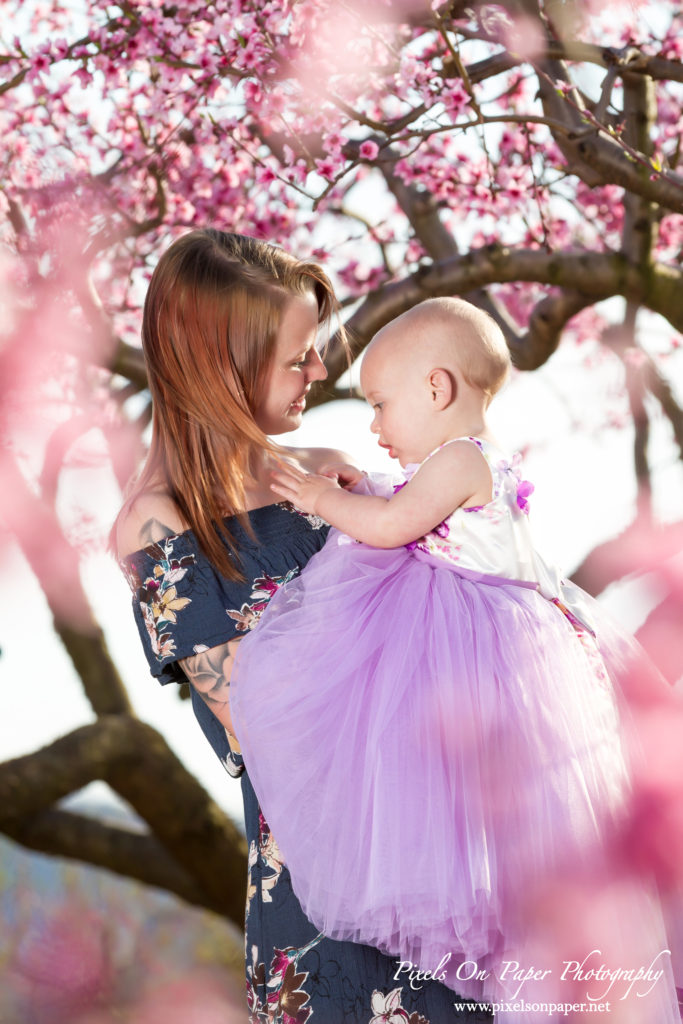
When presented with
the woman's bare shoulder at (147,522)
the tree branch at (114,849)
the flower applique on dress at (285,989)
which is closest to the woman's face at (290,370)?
the woman's bare shoulder at (147,522)

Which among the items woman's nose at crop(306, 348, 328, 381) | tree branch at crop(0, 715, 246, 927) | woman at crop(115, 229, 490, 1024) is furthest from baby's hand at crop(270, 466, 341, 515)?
tree branch at crop(0, 715, 246, 927)

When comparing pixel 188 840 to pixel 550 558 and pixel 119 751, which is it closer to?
pixel 119 751

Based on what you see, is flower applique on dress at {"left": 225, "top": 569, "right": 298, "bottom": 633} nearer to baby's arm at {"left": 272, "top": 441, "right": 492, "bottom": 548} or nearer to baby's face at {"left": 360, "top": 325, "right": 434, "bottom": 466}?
baby's arm at {"left": 272, "top": 441, "right": 492, "bottom": 548}

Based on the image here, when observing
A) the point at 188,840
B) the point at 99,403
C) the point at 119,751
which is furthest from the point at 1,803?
the point at 99,403

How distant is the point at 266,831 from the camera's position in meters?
1.63

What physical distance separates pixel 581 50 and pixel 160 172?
5.62 ft

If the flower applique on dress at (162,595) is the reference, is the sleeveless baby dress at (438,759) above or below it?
below

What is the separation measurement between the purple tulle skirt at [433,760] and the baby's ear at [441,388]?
31 cm

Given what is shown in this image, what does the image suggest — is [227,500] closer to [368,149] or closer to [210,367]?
[210,367]

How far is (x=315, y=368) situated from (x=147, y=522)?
420 mm

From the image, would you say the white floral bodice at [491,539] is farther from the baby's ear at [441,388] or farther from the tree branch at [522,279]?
the tree branch at [522,279]

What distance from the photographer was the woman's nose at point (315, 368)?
6.30 feet

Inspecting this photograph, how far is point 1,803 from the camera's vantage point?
3668 millimetres

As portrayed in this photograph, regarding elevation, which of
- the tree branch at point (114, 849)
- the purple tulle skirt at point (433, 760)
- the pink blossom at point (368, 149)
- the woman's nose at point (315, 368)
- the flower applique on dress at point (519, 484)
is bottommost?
the tree branch at point (114, 849)
